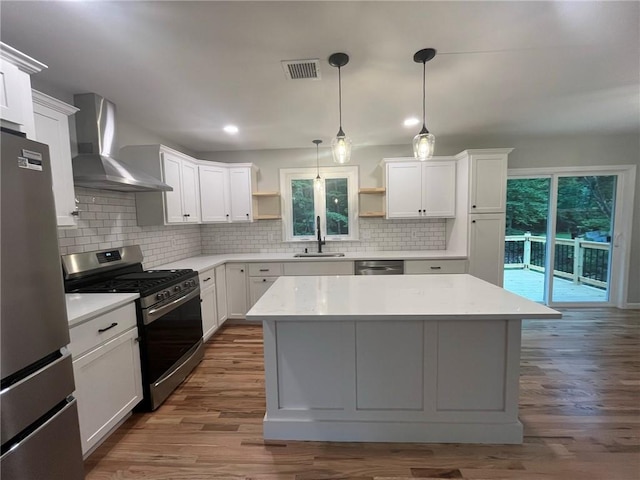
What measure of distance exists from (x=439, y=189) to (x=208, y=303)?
10.8 ft

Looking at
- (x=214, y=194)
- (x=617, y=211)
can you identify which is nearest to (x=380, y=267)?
(x=214, y=194)

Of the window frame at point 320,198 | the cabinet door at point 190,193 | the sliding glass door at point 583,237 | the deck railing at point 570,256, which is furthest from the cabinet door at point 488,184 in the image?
the cabinet door at point 190,193

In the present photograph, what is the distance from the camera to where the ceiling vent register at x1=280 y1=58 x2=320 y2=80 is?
1.89 meters

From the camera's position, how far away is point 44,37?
5.31 ft

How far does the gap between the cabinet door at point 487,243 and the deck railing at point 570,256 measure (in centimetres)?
76

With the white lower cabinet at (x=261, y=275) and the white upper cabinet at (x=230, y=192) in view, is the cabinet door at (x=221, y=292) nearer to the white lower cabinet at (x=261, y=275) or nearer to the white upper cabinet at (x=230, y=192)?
the white lower cabinet at (x=261, y=275)

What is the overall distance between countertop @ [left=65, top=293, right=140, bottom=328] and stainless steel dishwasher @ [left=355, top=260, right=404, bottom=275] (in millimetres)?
2523

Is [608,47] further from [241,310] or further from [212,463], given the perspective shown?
[241,310]

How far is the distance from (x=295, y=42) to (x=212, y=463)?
2563 mm

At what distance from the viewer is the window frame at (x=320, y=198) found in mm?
4254

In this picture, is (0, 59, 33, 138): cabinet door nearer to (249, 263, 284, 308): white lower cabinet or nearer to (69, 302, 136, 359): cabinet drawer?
(69, 302, 136, 359): cabinet drawer

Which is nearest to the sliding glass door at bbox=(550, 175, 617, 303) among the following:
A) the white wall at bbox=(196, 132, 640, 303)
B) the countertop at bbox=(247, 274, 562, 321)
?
the white wall at bbox=(196, 132, 640, 303)

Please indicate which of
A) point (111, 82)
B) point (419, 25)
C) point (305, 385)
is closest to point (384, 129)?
point (419, 25)

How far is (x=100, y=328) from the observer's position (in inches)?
65.4
